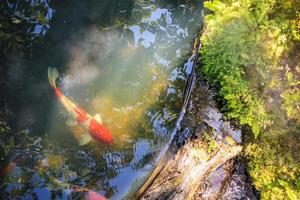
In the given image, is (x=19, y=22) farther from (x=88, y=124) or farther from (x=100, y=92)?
(x=88, y=124)

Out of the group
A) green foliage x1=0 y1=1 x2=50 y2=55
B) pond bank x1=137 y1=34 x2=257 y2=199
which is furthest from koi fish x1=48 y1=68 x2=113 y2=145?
green foliage x1=0 y1=1 x2=50 y2=55

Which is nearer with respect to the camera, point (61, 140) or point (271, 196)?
point (271, 196)

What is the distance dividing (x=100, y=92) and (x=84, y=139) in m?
0.99

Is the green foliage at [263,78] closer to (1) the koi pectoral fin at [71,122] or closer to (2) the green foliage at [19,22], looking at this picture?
(1) the koi pectoral fin at [71,122]

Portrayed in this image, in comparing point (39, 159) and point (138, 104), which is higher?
point (138, 104)

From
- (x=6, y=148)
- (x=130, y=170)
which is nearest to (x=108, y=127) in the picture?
(x=130, y=170)

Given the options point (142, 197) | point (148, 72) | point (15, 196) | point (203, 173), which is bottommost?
point (15, 196)

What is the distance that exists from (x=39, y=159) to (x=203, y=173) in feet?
8.57

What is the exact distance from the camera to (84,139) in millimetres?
5379

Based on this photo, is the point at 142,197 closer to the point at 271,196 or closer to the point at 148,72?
the point at 271,196

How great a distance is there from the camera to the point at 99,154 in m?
5.27

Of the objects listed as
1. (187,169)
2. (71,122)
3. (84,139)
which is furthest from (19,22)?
(187,169)

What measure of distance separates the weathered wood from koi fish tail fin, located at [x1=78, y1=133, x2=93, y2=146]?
1.40m

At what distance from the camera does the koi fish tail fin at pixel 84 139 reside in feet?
17.5
